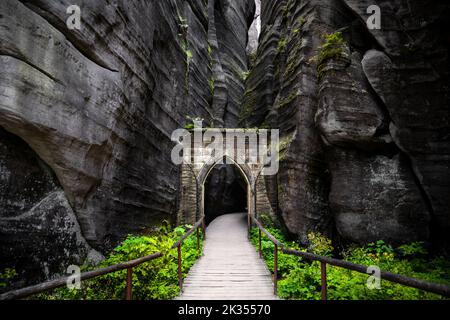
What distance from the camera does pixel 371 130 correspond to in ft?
26.5

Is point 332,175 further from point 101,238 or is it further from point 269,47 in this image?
point 269,47

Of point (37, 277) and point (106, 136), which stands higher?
point (106, 136)

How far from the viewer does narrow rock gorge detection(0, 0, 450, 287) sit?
4605 millimetres

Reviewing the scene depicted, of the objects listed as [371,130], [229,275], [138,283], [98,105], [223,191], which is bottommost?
[229,275]

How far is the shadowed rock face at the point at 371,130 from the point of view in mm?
7520

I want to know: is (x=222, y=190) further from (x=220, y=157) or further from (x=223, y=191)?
(x=220, y=157)

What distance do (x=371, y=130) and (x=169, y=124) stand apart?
23.6 ft

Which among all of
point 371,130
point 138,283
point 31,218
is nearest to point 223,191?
point 371,130

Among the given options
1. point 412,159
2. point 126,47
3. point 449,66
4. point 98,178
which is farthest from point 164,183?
point 449,66

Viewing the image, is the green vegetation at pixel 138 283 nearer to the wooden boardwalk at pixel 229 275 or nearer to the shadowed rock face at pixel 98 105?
the wooden boardwalk at pixel 229 275

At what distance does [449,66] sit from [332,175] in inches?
172

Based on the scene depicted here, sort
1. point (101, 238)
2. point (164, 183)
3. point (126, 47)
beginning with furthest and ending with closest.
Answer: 1. point (164, 183)
2. point (126, 47)
3. point (101, 238)

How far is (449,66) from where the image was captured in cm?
757
